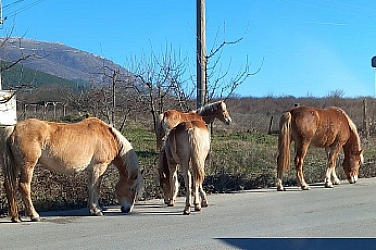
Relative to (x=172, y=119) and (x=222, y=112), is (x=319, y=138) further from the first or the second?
(x=172, y=119)

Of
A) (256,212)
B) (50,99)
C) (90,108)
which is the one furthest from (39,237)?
(50,99)

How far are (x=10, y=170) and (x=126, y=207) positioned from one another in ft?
7.18

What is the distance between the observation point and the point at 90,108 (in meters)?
17.0

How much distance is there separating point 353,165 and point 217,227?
6.70 m

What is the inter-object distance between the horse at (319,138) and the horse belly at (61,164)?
198 inches

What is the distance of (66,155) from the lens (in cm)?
945

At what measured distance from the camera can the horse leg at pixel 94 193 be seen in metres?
9.71

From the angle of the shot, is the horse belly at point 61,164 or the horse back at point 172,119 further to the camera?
the horse back at point 172,119

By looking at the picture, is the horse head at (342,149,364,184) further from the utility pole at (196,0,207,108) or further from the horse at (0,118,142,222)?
the horse at (0,118,142,222)

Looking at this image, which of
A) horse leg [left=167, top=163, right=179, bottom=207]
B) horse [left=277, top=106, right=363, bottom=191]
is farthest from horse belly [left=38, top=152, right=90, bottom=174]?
horse [left=277, top=106, right=363, bottom=191]

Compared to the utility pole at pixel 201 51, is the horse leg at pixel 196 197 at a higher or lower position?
lower

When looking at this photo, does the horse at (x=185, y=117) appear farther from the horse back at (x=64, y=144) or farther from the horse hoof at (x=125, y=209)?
the horse hoof at (x=125, y=209)

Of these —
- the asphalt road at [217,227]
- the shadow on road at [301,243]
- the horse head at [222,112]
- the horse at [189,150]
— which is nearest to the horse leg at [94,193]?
the asphalt road at [217,227]

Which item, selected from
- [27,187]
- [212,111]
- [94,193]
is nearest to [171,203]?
[94,193]
